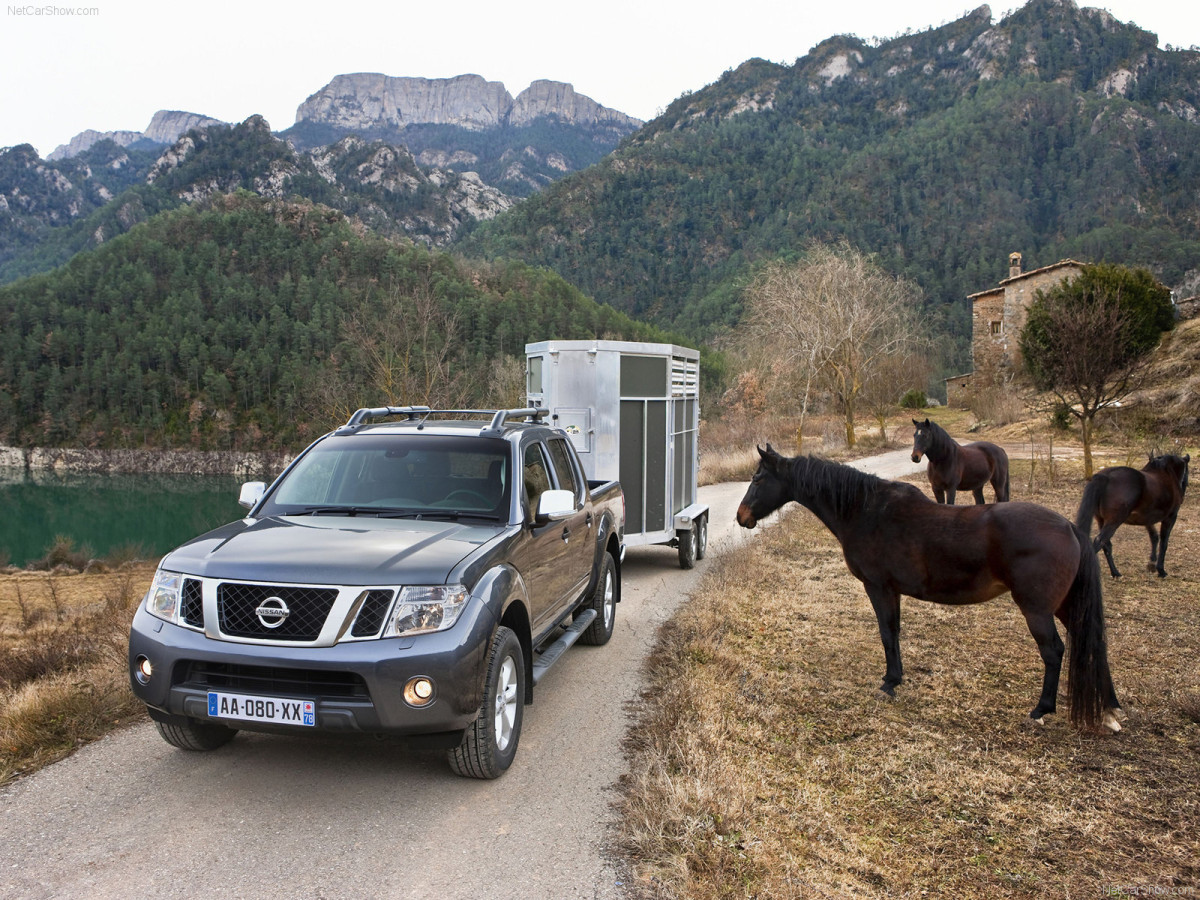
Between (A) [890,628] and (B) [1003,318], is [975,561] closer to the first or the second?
(A) [890,628]

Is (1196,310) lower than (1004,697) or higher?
higher

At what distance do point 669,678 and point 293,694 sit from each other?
3.18 m

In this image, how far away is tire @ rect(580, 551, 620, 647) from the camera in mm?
7062

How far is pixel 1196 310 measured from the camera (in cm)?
3484

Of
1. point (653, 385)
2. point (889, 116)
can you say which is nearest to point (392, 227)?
point (889, 116)

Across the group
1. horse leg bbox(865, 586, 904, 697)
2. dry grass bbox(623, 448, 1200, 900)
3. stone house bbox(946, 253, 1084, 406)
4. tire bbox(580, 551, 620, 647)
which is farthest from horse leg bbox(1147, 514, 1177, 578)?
stone house bbox(946, 253, 1084, 406)

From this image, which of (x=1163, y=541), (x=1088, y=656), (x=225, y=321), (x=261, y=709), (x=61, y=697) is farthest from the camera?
(x=225, y=321)

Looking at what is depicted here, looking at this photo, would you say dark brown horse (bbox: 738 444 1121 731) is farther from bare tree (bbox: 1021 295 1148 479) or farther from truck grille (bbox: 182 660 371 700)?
bare tree (bbox: 1021 295 1148 479)

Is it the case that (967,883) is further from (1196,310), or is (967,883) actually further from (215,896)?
(1196,310)

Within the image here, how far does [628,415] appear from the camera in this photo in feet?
33.7

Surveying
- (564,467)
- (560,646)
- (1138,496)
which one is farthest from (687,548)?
(560,646)

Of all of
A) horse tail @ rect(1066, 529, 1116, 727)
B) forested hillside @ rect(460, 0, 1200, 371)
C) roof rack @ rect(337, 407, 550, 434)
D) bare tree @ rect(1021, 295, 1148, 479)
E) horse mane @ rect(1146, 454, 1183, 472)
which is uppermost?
forested hillside @ rect(460, 0, 1200, 371)

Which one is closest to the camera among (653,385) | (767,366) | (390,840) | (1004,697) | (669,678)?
(390,840)

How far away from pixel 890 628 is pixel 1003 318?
49554 mm
